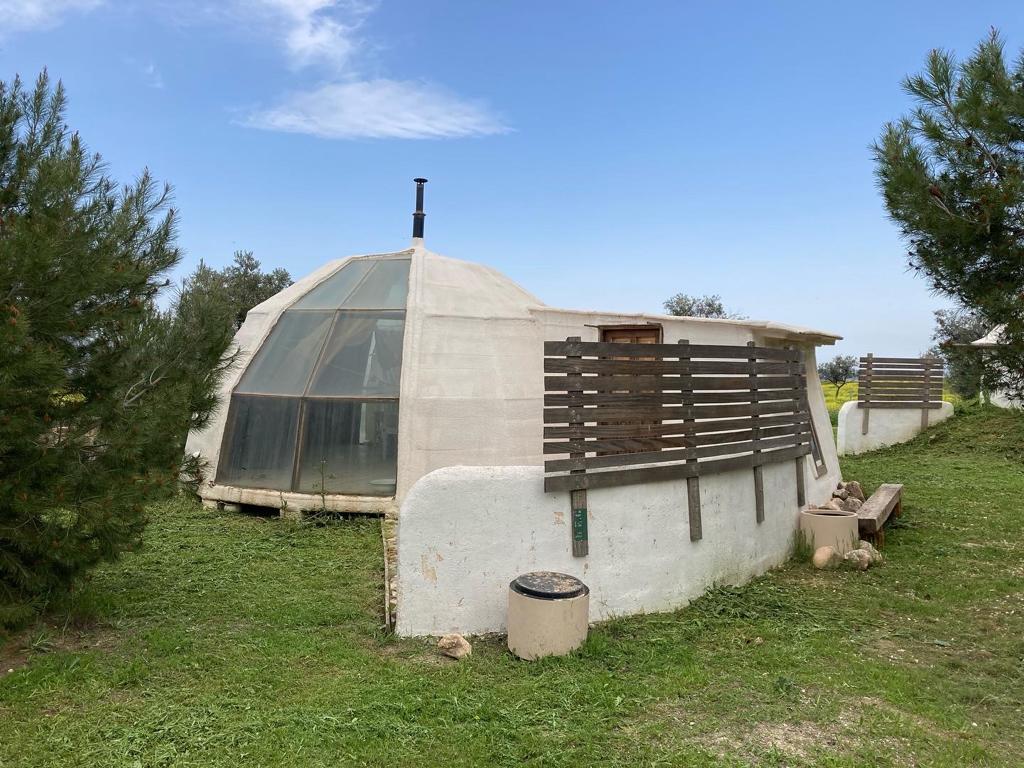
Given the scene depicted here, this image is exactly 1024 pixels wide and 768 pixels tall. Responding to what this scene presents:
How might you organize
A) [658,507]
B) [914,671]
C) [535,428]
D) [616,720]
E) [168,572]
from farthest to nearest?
[535,428] → [168,572] → [658,507] → [914,671] → [616,720]

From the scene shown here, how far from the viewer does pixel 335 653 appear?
486 centimetres

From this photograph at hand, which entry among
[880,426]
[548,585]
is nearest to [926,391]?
[880,426]

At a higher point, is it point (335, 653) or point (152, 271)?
point (152, 271)

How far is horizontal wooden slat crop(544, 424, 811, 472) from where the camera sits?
543 centimetres

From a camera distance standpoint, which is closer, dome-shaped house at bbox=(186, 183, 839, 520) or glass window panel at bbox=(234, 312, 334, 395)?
dome-shaped house at bbox=(186, 183, 839, 520)

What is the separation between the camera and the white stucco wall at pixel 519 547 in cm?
516

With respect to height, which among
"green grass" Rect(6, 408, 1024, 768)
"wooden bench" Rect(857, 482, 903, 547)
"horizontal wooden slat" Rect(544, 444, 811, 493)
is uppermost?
"horizontal wooden slat" Rect(544, 444, 811, 493)

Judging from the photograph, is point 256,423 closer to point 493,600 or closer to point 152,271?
point 152,271

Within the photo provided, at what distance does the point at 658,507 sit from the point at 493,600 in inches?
62.0

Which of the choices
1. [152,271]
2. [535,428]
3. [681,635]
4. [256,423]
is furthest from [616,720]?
[256,423]

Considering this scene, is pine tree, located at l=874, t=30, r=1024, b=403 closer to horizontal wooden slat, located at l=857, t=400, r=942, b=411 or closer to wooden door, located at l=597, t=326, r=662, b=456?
wooden door, located at l=597, t=326, r=662, b=456

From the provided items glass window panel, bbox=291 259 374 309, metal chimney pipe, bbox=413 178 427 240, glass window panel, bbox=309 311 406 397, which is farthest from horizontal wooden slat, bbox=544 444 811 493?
metal chimney pipe, bbox=413 178 427 240

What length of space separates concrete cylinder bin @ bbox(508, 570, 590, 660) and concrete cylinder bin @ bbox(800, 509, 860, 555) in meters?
4.04

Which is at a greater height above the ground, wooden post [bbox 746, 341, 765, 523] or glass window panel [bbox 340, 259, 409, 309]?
glass window panel [bbox 340, 259, 409, 309]
